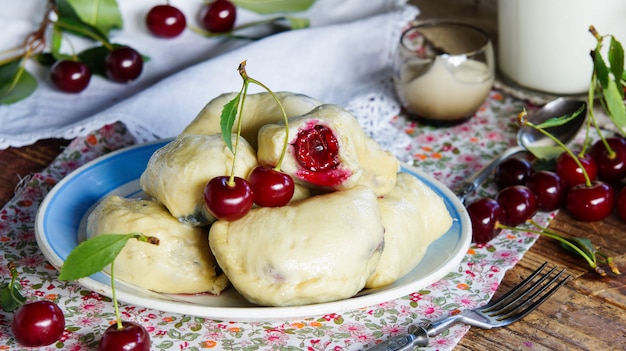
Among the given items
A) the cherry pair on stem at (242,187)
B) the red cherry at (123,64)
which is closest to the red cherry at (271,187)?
the cherry pair on stem at (242,187)

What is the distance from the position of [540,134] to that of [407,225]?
56 cm

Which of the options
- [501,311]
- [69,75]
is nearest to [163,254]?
[501,311]

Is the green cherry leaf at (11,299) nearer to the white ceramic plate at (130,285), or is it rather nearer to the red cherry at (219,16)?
the white ceramic plate at (130,285)

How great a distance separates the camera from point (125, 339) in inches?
40.2

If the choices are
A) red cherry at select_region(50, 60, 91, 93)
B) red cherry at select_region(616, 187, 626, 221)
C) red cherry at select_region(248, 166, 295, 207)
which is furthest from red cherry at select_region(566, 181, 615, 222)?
red cherry at select_region(50, 60, 91, 93)

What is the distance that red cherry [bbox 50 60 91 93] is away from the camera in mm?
1758

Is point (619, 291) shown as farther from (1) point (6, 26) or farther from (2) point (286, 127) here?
(1) point (6, 26)

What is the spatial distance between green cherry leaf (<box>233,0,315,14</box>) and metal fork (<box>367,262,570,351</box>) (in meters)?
0.96

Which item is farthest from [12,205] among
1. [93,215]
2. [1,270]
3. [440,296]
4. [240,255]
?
[440,296]

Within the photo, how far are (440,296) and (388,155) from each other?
0.21 m

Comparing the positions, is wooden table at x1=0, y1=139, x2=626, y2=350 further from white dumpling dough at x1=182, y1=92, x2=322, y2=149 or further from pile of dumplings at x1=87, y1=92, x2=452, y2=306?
white dumpling dough at x1=182, y1=92, x2=322, y2=149

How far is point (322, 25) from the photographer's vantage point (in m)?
1.99

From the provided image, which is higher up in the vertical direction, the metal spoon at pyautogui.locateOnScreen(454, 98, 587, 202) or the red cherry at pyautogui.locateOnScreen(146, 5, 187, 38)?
the red cherry at pyautogui.locateOnScreen(146, 5, 187, 38)

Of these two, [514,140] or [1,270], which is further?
[514,140]
